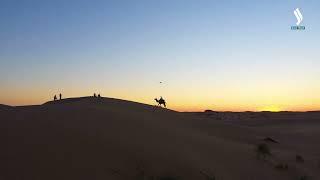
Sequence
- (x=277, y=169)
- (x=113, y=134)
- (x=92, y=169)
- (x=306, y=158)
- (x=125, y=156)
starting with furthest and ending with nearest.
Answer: (x=306, y=158), (x=277, y=169), (x=113, y=134), (x=125, y=156), (x=92, y=169)

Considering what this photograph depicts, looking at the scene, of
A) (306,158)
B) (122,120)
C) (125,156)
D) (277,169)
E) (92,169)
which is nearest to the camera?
(92,169)

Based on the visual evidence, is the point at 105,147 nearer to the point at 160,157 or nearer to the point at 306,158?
the point at 160,157

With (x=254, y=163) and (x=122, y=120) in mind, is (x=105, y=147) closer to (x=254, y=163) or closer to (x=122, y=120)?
(x=122, y=120)

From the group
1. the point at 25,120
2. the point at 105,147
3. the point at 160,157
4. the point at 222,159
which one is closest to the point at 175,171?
the point at 160,157

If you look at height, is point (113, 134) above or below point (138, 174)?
above

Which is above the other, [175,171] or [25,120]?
[25,120]

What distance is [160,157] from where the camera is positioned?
12797 millimetres

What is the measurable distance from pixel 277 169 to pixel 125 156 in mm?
5364

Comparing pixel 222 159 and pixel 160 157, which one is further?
pixel 222 159

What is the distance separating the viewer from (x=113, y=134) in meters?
14.1

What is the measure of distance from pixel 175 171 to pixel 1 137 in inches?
189

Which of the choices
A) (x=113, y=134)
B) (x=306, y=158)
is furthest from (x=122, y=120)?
(x=306, y=158)

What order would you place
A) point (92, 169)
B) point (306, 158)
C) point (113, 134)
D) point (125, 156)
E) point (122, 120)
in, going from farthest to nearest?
point (306, 158), point (122, 120), point (113, 134), point (125, 156), point (92, 169)

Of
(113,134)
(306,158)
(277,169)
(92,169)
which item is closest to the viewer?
(92,169)
